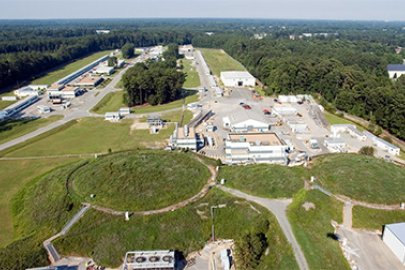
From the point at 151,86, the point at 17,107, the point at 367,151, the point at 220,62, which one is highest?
the point at 220,62

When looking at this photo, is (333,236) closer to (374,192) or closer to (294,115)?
(374,192)

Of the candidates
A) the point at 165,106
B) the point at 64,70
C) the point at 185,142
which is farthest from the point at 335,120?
the point at 64,70

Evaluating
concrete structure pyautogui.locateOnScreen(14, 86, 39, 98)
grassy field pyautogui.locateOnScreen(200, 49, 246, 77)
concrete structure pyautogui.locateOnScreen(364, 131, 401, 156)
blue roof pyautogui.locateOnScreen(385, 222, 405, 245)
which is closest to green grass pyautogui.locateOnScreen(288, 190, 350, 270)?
blue roof pyautogui.locateOnScreen(385, 222, 405, 245)

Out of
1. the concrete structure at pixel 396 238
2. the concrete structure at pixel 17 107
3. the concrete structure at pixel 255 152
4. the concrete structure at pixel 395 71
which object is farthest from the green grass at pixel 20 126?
the concrete structure at pixel 395 71

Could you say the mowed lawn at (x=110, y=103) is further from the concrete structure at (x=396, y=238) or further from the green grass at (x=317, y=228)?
the concrete structure at (x=396, y=238)

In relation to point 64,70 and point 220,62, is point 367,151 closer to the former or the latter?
point 220,62
